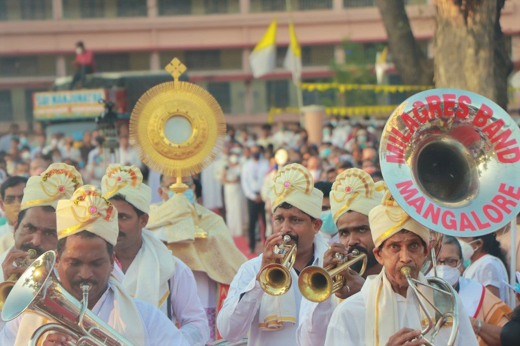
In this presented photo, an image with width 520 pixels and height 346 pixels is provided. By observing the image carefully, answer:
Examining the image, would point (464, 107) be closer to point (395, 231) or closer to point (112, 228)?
point (395, 231)

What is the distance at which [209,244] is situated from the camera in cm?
812

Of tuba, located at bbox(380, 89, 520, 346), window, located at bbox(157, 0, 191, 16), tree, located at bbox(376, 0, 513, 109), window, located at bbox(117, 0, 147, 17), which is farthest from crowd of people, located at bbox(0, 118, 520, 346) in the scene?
window, located at bbox(117, 0, 147, 17)

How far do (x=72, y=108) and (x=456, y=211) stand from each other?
18.6 metres

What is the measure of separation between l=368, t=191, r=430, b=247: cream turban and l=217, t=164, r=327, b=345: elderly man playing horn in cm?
93

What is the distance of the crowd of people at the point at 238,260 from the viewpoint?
438 centimetres

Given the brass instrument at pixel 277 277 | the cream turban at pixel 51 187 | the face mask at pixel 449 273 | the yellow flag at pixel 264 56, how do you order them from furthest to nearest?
the yellow flag at pixel 264 56 < the face mask at pixel 449 273 < the cream turban at pixel 51 187 < the brass instrument at pixel 277 277

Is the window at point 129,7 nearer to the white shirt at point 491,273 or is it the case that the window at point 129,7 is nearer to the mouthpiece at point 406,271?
the white shirt at point 491,273

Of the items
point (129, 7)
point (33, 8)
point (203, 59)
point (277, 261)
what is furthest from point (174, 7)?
point (277, 261)

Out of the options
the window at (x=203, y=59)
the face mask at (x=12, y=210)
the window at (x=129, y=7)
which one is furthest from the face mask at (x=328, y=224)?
the window at (x=129, y=7)

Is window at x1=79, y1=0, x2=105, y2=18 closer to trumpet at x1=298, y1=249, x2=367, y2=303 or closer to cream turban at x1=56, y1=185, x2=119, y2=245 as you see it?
trumpet at x1=298, y1=249, x2=367, y2=303

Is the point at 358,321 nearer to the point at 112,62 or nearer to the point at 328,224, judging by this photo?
the point at 328,224

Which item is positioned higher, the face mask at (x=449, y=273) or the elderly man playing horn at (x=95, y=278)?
the elderly man playing horn at (x=95, y=278)

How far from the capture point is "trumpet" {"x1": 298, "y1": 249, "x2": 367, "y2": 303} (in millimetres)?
4887

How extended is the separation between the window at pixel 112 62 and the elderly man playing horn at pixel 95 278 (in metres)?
43.6
